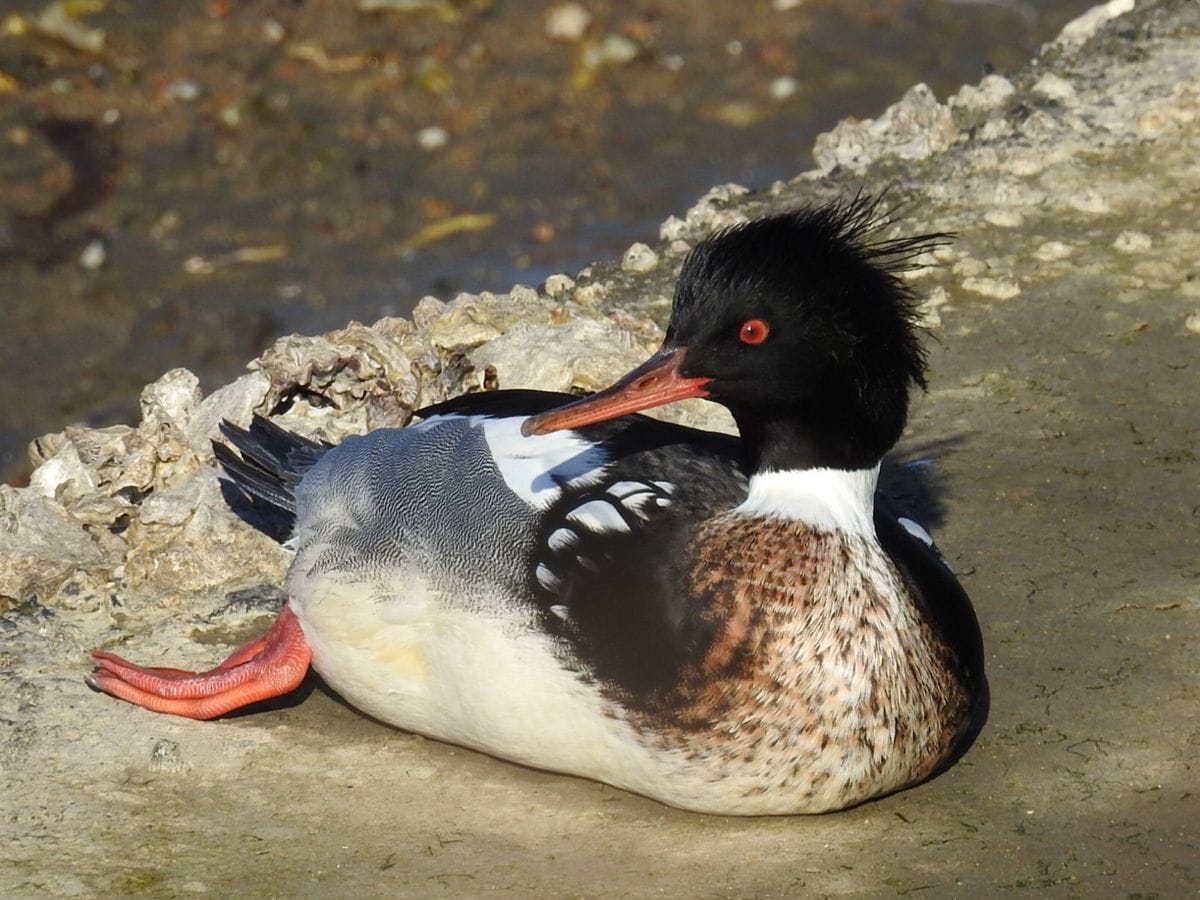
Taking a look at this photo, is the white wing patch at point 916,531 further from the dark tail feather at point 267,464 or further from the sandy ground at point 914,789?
the dark tail feather at point 267,464

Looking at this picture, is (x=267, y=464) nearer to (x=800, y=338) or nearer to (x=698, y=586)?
(x=698, y=586)

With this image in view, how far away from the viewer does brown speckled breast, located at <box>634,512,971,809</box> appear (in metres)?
3.88

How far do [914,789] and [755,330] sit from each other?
1146 millimetres

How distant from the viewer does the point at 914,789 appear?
4137mm

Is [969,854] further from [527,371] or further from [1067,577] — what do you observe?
[527,371]

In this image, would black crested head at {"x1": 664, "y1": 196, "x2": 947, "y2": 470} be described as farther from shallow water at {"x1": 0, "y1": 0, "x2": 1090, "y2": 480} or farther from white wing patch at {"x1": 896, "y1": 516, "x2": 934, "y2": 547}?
shallow water at {"x1": 0, "y1": 0, "x2": 1090, "y2": 480}

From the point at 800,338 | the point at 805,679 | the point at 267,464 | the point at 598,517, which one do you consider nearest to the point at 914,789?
the point at 805,679

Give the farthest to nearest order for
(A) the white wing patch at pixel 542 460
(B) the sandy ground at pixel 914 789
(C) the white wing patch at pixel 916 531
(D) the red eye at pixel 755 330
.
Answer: (C) the white wing patch at pixel 916 531 < (A) the white wing patch at pixel 542 460 < (D) the red eye at pixel 755 330 < (B) the sandy ground at pixel 914 789

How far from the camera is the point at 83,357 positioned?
9414 mm

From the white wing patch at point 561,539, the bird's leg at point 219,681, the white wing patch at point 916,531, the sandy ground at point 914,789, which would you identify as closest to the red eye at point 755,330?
the white wing patch at point 561,539

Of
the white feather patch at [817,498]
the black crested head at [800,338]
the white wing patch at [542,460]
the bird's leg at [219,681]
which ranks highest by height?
the black crested head at [800,338]

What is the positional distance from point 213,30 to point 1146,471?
881 centimetres

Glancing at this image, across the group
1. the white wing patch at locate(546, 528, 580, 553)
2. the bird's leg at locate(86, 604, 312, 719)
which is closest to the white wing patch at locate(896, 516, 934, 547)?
the white wing patch at locate(546, 528, 580, 553)

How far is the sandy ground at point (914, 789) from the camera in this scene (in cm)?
382
